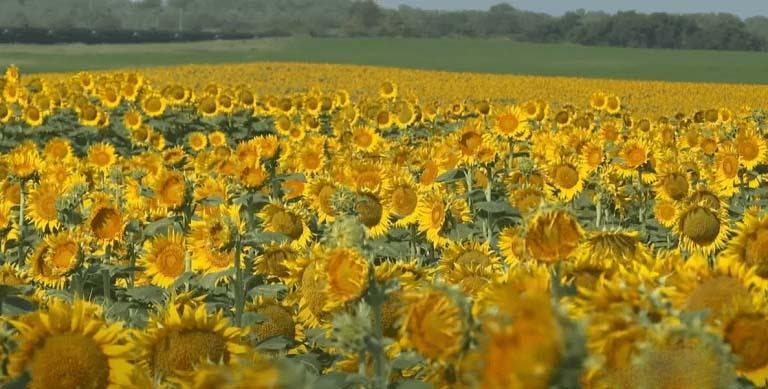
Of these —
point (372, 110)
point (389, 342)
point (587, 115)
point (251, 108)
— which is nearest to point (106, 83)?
point (251, 108)

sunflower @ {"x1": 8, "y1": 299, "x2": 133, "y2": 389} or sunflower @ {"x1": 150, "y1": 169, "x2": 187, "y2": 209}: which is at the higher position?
sunflower @ {"x1": 8, "y1": 299, "x2": 133, "y2": 389}

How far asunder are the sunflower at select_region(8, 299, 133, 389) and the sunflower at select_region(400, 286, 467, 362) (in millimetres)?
786

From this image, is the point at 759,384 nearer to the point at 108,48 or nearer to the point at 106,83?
the point at 106,83

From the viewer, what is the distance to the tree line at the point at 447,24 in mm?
102938

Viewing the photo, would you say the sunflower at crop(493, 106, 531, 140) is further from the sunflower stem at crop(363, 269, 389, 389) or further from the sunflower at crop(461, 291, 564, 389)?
the sunflower at crop(461, 291, 564, 389)

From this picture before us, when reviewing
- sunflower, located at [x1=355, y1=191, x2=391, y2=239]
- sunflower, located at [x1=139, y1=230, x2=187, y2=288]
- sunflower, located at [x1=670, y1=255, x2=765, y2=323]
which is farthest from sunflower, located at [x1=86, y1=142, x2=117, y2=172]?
sunflower, located at [x1=670, y1=255, x2=765, y2=323]

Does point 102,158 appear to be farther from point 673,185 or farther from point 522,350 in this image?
point 522,350

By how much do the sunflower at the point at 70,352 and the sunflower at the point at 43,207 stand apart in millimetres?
4572

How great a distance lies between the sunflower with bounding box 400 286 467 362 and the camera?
5.90 ft

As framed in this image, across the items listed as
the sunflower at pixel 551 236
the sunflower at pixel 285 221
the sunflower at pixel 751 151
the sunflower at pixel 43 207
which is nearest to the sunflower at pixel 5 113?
the sunflower at pixel 43 207

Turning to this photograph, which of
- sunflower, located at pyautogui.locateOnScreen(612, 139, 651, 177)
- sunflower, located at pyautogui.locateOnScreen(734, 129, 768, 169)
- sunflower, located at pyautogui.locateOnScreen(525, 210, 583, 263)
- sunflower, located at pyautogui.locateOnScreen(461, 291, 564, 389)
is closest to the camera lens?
sunflower, located at pyautogui.locateOnScreen(461, 291, 564, 389)

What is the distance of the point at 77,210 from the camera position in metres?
6.35

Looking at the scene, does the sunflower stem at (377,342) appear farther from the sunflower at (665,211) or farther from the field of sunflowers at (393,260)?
the sunflower at (665,211)

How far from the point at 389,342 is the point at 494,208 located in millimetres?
5160
